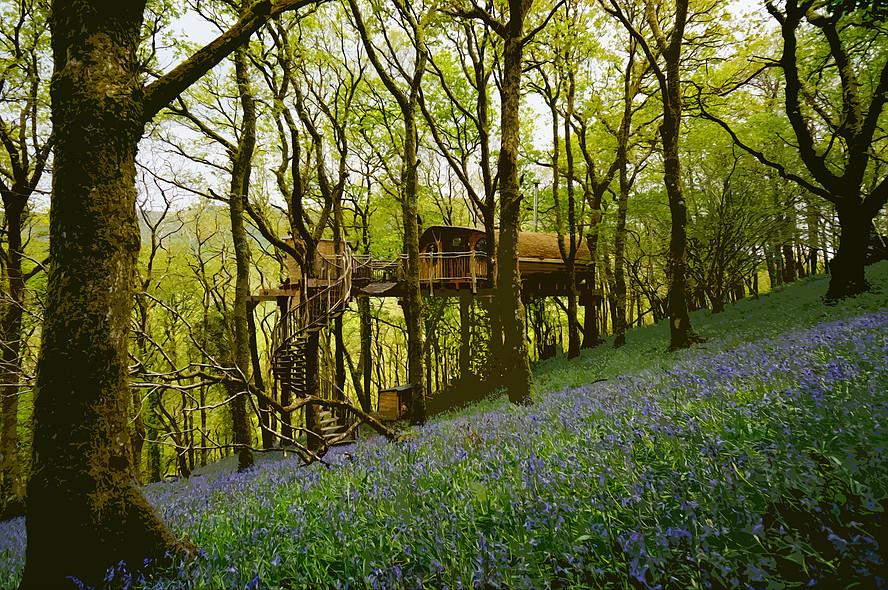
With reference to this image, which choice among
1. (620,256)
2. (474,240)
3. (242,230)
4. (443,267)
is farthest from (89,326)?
(474,240)

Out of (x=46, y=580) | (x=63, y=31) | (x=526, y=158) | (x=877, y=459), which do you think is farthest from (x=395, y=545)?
(x=526, y=158)

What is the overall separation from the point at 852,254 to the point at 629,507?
47.4 ft

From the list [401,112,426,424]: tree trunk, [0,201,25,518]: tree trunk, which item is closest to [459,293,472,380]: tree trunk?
[401,112,426,424]: tree trunk

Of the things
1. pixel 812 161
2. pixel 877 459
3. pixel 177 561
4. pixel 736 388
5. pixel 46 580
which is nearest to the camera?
pixel 877 459

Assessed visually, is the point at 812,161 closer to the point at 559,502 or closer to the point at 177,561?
the point at 559,502

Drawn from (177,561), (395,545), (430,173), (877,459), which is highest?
(430,173)

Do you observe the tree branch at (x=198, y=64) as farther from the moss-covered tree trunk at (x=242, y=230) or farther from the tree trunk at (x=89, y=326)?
the moss-covered tree trunk at (x=242, y=230)

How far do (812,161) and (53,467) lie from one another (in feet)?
56.7

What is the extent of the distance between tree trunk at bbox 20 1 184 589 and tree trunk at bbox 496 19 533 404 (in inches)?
301

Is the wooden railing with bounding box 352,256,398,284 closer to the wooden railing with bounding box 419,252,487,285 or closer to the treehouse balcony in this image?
the treehouse balcony

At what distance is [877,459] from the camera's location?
69.0 inches

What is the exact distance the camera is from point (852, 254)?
11.5 m

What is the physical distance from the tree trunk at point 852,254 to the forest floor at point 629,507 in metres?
9.55

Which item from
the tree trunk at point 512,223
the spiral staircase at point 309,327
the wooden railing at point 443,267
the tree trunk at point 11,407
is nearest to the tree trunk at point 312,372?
the spiral staircase at point 309,327
